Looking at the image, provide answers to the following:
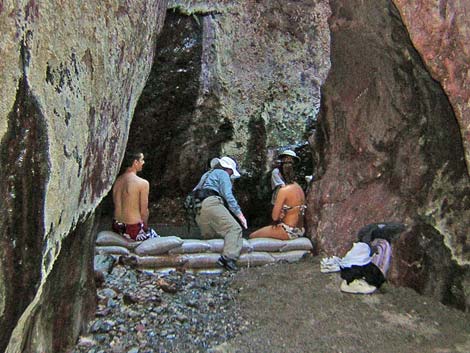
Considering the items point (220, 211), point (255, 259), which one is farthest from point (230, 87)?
point (255, 259)

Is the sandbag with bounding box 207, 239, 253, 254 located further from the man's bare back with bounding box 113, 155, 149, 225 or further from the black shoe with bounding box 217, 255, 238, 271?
the man's bare back with bounding box 113, 155, 149, 225

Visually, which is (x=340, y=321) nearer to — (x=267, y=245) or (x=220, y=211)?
(x=267, y=245)

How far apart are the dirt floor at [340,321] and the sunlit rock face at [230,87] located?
425cm

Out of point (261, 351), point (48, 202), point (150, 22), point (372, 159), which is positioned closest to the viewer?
point (48, 202)

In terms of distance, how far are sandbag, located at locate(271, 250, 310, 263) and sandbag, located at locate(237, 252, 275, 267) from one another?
85mm

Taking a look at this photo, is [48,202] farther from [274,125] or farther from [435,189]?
[274,125]

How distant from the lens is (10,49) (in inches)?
93.5

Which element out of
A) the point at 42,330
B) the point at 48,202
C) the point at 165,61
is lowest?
the point at 42,330

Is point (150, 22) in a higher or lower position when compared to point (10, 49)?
higher

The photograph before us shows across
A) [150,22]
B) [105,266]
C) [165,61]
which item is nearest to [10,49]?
[150,22]

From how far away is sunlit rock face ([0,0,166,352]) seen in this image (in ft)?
8.09

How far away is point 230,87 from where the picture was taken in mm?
9234

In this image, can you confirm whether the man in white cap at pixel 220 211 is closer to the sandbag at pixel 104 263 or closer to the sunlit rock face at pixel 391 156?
the sunlit rock face at pixel 391 156

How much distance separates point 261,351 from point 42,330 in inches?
61.9
